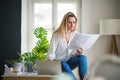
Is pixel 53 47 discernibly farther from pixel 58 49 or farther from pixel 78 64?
pixel 78 64

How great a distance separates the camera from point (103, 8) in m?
4.61

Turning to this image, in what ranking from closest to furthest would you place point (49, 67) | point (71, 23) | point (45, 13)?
point (49, 67) < point (71, 23) < point (45, 13)

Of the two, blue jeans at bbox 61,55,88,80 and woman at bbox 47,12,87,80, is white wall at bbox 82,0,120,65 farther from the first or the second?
blue jeans at bbox 61,55,88,80

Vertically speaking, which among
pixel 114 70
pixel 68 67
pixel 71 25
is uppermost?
pixel 71 25

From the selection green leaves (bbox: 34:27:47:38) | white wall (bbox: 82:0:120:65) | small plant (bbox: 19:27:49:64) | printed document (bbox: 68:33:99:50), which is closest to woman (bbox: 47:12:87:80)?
printed document (bbox: 68:33:99:50)

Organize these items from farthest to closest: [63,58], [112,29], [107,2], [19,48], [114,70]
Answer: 1. [107,2]
2. [19,48]
3. [112,29]
4. [63,58]
5. [114,70]

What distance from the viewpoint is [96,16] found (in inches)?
181

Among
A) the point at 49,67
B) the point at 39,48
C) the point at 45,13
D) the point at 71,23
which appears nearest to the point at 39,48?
the point at 39,48

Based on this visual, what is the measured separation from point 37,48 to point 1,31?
2.45 ft

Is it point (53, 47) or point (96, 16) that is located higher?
point (96, 16)

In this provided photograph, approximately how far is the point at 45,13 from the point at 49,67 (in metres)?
2.46

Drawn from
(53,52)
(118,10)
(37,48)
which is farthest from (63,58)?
(118,10)

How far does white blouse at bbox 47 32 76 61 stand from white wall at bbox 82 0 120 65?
1839mm

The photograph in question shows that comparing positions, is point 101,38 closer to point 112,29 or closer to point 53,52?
point 112,29
